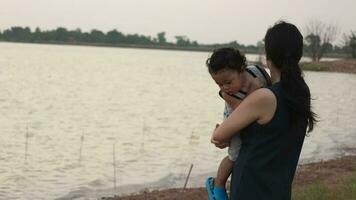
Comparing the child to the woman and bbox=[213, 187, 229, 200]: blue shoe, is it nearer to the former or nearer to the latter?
the woman

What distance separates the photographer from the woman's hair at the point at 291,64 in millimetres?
2975

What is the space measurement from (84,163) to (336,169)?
5263mm

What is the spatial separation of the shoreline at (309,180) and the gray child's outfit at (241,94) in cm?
435

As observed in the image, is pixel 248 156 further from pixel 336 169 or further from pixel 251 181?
pixel 336 169

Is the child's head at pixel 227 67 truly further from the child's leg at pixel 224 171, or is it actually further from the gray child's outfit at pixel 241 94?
the child's leg at pixel 224 171

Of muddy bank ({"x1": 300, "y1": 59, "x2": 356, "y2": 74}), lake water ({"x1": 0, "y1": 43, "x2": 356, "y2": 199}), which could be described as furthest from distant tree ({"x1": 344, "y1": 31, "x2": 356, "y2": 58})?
lake water ({"x1": 0, "y1": 43, "x2": 356, "y2": 199})

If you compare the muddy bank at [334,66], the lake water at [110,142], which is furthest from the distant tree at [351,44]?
the lake water at [110,142]

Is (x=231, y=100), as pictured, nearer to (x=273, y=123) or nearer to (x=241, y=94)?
(x=241, y=94)

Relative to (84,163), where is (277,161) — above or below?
above

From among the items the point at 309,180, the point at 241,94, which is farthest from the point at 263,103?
the point at 309,180

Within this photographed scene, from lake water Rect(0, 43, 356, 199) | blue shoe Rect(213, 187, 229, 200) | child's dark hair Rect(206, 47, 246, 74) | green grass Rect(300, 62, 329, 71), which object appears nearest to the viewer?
child's dark hair Rect(206, 47, 246, 74)

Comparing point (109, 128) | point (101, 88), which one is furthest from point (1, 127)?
point (101, 88)

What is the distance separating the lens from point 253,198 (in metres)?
3.07

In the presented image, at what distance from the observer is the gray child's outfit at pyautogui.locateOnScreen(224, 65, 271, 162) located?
123 inches
